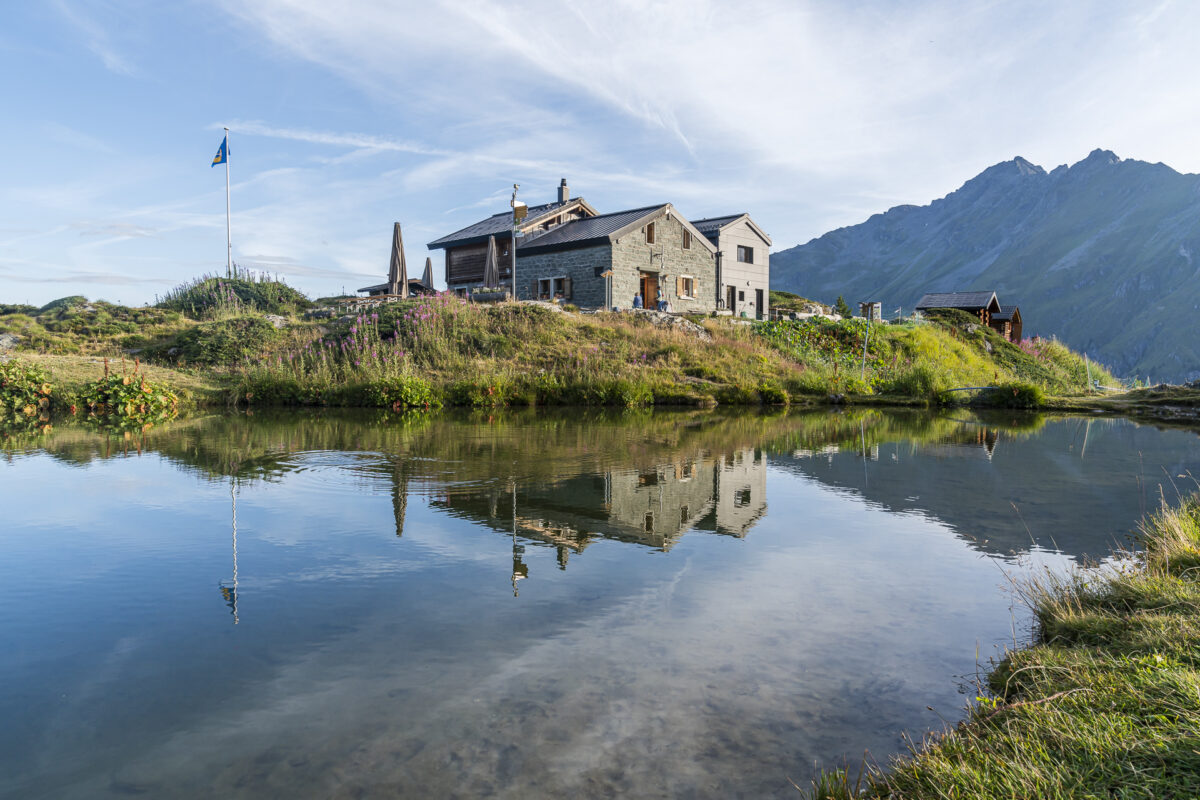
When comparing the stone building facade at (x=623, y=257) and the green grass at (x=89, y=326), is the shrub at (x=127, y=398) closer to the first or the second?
the green grass at (x=89, y=326)

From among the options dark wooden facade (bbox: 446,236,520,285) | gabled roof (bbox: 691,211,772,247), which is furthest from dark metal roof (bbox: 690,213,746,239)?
dark wooden facade (bbox: 446,236,520,285)

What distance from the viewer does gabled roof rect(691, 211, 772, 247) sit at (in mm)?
42438

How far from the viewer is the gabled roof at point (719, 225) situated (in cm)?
4244

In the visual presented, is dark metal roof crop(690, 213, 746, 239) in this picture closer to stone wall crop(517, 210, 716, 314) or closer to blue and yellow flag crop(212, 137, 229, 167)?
stone wall crop(517, 210, 716, 314)

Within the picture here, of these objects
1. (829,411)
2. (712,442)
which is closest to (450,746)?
(712,442)

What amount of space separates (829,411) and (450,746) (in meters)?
19.3

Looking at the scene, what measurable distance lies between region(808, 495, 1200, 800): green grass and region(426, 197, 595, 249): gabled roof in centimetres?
3661

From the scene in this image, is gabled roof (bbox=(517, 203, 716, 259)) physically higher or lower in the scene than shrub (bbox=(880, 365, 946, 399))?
higher

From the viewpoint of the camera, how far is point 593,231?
36344mm

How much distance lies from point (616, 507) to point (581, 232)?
31.6 metres

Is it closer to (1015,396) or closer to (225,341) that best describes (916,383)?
(1015,396)

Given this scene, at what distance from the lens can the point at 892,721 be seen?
3234 mm

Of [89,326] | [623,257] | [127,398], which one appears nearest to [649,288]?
[623,257]

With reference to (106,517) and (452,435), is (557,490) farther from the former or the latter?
(452,435)
